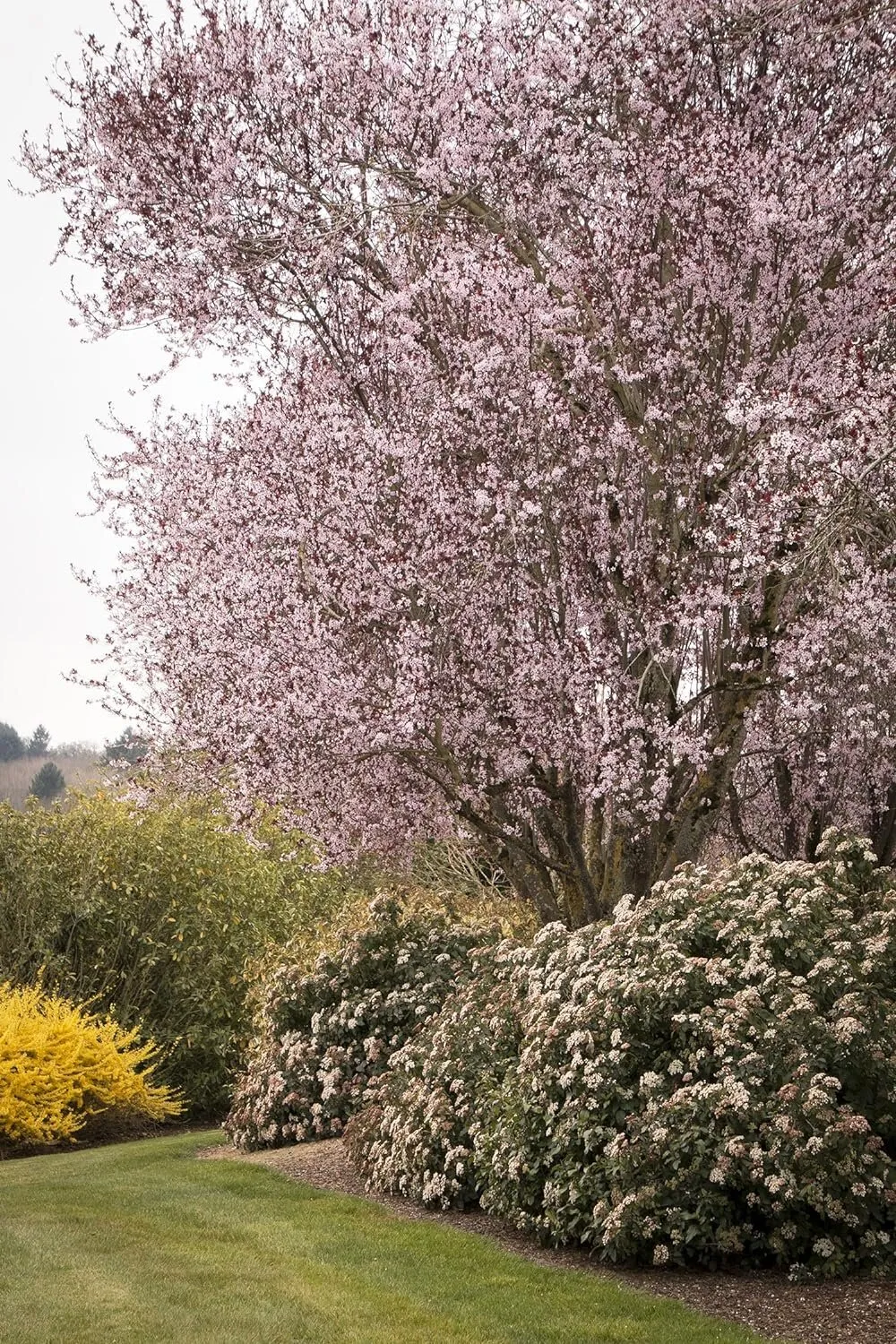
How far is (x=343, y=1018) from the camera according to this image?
11406 mm

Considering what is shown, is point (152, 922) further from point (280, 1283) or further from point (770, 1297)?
point (770, 1297)

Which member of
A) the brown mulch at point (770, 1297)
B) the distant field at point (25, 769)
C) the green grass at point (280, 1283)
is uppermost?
the distant field at point (25, 769)

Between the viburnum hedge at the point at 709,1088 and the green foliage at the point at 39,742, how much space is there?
2045 inches

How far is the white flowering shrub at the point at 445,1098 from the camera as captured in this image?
8.71m

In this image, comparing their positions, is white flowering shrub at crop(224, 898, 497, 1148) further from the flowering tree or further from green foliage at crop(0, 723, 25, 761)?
green foliage at crop(0, 723, 25, 761)

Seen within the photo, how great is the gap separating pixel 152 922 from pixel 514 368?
9.17 meters

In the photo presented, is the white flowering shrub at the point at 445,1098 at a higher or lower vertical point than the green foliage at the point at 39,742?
lower

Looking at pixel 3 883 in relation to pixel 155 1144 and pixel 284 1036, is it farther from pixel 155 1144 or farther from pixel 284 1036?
pixel 284 1036

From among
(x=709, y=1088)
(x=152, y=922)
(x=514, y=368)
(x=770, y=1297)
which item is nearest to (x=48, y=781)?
(x=152, y=922)

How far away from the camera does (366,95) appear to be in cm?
1096

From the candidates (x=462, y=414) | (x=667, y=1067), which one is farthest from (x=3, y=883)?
(x=667, y=1067)

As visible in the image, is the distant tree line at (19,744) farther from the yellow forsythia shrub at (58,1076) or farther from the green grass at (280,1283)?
the green grass at (280,1283)

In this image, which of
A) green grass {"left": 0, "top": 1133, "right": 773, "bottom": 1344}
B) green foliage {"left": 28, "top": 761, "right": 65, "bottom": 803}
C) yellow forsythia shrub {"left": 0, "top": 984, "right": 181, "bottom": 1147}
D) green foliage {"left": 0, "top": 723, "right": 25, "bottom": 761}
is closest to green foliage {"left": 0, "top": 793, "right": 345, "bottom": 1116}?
yellow forsythia shrub {"left": 0, "top": 984, "right": 181, "bottom": 1147}

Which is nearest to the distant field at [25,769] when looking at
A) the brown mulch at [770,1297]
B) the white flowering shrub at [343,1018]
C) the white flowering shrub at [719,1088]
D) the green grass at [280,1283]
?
the white flowering shrub at [343,1018]
